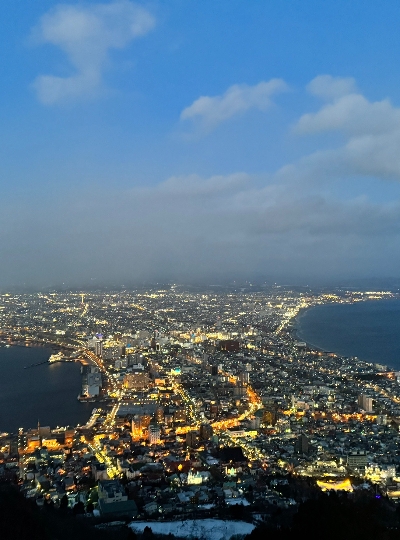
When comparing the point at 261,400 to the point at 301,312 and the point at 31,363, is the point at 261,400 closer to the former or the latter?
the point at 31,363

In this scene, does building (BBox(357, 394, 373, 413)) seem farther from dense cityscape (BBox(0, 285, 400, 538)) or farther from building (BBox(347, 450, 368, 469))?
building (BBox(347, 450, 368, 469))

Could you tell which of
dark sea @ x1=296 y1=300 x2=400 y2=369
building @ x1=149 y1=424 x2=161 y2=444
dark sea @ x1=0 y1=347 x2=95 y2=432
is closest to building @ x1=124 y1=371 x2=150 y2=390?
dark sea @ x1=0 y1=347 x2=95 y2=432

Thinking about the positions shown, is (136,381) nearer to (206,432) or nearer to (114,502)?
(206,432)

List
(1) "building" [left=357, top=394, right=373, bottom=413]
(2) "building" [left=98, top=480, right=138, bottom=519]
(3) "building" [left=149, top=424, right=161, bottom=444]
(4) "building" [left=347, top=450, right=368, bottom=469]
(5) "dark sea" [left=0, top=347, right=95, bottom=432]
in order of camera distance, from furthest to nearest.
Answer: (1) "building" [left=357, top=394, right=373, bottom=413]
(5) "dark sea" [left=0, top=347, right=95, bottom=432]
(3) "building" [left=149, top=424, right=161, bottom=444]
(4) "building" [left=347, top=450, right=368, bottom=469]
(2) "building" [left=98, top=480, right=138, bottom=519]

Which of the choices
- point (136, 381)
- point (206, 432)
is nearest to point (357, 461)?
point (206, 432)

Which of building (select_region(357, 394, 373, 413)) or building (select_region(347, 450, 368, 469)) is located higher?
building (select_region(357, 394, 373, 413))

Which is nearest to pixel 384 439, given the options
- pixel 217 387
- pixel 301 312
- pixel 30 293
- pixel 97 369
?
pixel 217 387

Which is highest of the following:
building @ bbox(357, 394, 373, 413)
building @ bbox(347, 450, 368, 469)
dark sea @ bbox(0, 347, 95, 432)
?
building @ bbox(357, 394, 373, 413)

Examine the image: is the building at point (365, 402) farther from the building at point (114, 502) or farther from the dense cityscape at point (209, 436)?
the building at point (114, 502)
